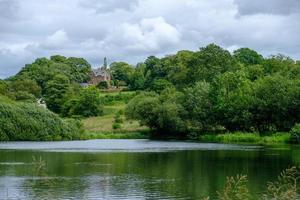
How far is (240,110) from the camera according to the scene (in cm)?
9644

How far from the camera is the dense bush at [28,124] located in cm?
9062

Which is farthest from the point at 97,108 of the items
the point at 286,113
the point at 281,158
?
the point at 281,158

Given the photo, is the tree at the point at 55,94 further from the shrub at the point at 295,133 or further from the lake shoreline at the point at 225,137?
the shrub at the point at 295,133

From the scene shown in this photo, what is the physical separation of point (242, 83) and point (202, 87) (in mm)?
6956

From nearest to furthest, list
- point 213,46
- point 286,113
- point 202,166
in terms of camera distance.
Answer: point 202,166
point 286,113
point 213,46

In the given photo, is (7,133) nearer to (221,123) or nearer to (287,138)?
(221,123)

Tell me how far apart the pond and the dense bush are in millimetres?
30693

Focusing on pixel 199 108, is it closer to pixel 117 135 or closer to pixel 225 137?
pixel 225 137

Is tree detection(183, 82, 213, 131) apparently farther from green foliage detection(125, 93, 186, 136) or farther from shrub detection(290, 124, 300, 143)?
shrub detection(290, 124, 300, 143)

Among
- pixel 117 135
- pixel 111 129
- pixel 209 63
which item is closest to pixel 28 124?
pixel 117 135

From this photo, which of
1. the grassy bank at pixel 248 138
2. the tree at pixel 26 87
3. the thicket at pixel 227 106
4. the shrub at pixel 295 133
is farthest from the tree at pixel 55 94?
the shrub at pixel 295 133

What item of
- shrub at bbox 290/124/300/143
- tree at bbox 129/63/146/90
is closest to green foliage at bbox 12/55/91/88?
tree at bbox 129/63/146/90

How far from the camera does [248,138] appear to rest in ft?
297

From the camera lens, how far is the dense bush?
90.6 m
